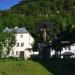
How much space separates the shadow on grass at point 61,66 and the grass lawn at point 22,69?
2.01ft

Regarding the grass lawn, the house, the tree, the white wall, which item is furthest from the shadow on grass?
the white wall

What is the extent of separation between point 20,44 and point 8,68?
47.5m

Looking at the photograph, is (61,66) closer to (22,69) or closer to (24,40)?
(22,69)

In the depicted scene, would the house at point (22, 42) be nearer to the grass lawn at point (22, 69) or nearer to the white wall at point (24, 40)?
the white wall at point (24, 40)

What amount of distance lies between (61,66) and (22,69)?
356 centimetres

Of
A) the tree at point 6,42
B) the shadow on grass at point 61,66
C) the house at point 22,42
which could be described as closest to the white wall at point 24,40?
the house at point 22,42

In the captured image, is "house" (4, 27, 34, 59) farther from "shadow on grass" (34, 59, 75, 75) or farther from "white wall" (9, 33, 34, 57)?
"shadow on grass" (34, 59, 75, 75)

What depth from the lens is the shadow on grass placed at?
31.2 metres

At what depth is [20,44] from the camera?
80312 mm

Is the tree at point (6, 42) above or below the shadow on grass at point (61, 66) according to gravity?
above

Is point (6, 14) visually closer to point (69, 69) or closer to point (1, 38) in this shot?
point (1, 38)

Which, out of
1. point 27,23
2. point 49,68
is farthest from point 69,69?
point 27,23

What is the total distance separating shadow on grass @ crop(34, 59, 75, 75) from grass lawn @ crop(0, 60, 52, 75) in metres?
0.61

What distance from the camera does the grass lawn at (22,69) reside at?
32.1m
